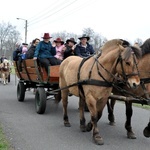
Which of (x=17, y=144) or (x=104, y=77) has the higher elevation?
(x=104, y=77)

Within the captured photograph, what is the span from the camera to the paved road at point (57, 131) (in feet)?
18.1

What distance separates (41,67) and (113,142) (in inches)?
146

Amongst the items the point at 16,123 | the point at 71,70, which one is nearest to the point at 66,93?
the point at 71,70

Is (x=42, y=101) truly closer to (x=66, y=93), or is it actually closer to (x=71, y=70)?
(x=66, y=93)

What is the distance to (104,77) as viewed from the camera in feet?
18.6

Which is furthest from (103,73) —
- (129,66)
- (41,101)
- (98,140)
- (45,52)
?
(45,52)

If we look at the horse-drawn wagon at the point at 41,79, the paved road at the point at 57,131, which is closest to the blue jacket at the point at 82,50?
the horse-drawn wagon at the point at 41,79

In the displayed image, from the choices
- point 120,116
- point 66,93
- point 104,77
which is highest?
point 104,77

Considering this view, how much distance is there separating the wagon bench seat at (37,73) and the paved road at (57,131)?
938mm

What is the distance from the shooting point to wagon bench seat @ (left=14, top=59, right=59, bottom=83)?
8406mm

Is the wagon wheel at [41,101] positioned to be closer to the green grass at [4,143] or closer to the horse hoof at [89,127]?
the horse hoof at [89,127]

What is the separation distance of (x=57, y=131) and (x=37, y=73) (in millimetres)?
2636

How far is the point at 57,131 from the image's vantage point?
21.8ft

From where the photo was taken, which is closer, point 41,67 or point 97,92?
point 97,92
